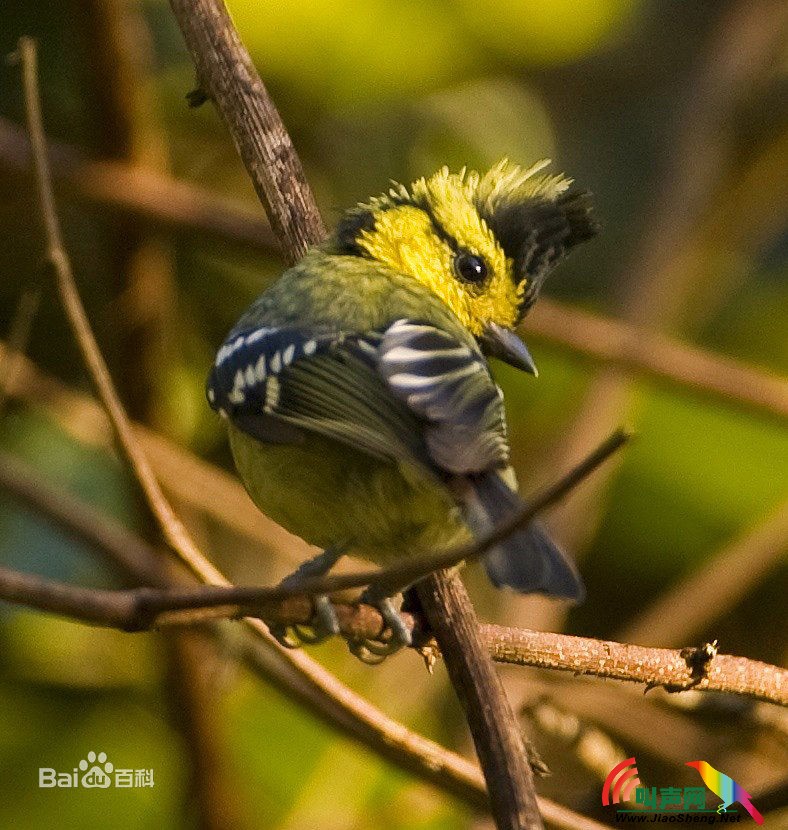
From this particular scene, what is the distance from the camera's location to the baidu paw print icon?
3.06 metres

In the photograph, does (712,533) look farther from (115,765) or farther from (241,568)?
(115,765)

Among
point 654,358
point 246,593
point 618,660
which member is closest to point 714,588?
point 654,358

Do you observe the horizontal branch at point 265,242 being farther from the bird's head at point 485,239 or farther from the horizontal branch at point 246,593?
the horizontal branch at point 246,593

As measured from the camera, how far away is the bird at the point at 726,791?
2059 mm

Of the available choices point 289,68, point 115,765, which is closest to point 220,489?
point 115,765

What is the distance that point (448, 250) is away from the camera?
2.29m

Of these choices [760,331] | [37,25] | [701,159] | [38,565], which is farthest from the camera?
[701,159]

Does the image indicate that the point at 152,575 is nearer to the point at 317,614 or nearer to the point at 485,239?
the point at 485,239

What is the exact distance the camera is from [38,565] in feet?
10.2

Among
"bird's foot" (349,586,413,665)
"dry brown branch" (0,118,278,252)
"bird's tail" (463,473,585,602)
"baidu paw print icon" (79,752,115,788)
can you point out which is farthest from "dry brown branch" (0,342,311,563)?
"bird's tail" (463,473,585,602)

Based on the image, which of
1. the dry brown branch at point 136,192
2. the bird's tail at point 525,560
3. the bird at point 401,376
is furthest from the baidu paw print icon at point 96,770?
the bird's tail at point 525,560

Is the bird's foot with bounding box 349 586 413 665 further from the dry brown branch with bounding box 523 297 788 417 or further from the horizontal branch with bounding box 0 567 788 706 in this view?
the dry brown branch with bounding box 523 297 788 417

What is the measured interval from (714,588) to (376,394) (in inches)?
74.2

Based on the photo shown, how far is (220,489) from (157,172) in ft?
2.53
